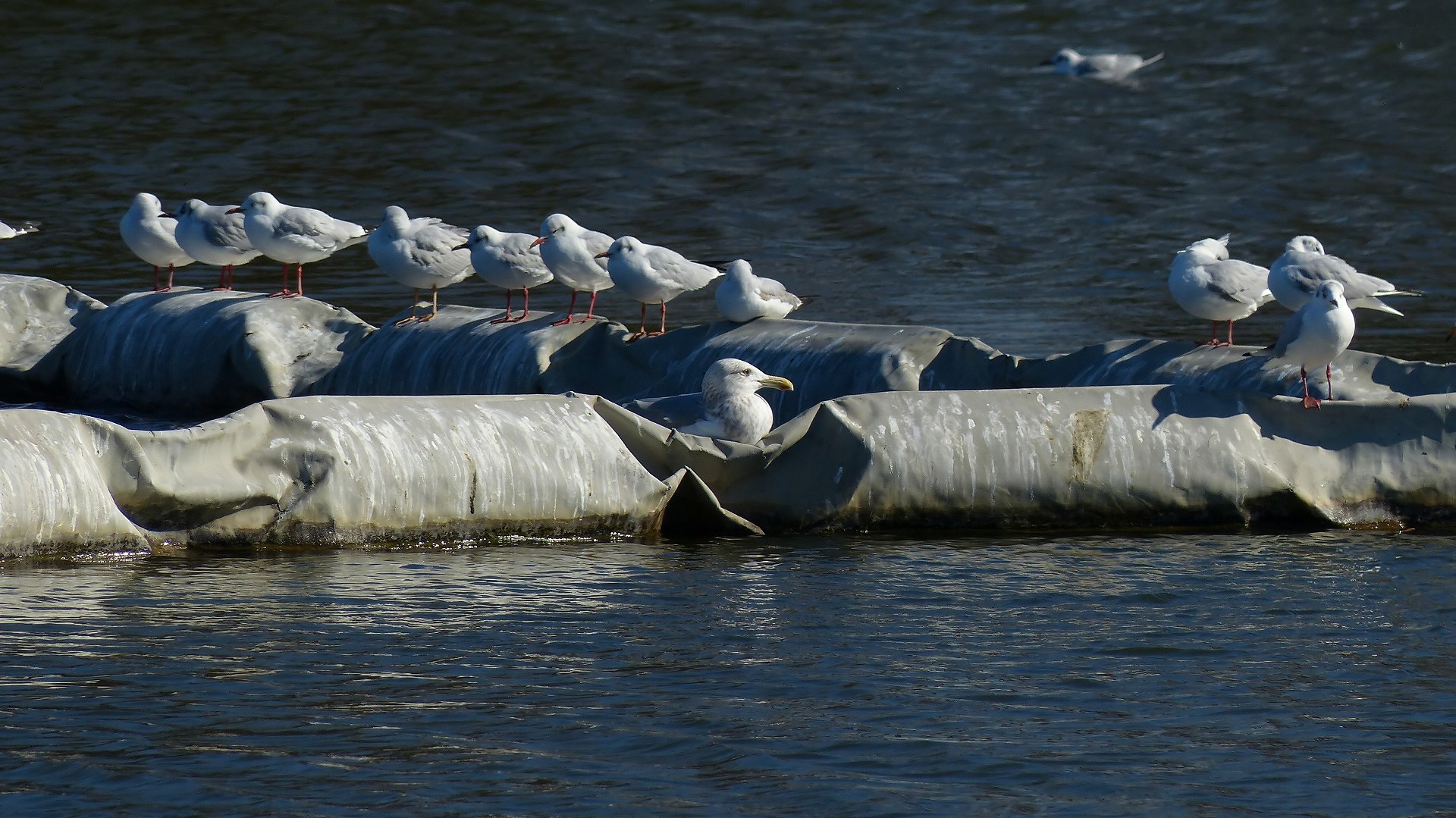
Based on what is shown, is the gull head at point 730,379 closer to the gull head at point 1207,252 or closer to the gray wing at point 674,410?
the gray wing at point 674,410

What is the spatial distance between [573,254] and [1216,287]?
10.4 ft

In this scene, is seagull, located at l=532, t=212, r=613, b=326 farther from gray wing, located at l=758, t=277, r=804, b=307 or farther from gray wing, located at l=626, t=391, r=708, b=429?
gray wing, located at l=626, t=391, r=708, b=429

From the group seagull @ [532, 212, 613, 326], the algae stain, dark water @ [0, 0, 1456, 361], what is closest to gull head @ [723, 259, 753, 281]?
seagull @ [532, 212, 613, 326]

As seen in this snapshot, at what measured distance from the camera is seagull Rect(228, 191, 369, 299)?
10914 mm

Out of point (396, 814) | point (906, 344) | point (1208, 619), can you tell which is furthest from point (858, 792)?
point (906, 344)

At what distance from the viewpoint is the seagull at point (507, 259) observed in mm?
10336

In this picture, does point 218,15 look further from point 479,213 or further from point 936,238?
point 936,238

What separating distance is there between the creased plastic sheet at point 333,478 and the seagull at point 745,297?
2.22 metres

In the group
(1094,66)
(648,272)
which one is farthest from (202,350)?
(1094,66)

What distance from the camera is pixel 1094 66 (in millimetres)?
24750

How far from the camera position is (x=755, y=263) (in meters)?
17.9

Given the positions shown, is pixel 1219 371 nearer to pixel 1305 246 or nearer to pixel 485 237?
pixel 1305 246

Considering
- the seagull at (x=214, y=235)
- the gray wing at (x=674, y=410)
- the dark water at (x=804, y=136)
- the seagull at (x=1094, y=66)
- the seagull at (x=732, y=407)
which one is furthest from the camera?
the seagull at (x=1094, y=66)

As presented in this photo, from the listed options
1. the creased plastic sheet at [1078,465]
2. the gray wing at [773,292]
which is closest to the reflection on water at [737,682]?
the creased plastic sheet at [1078,465]
